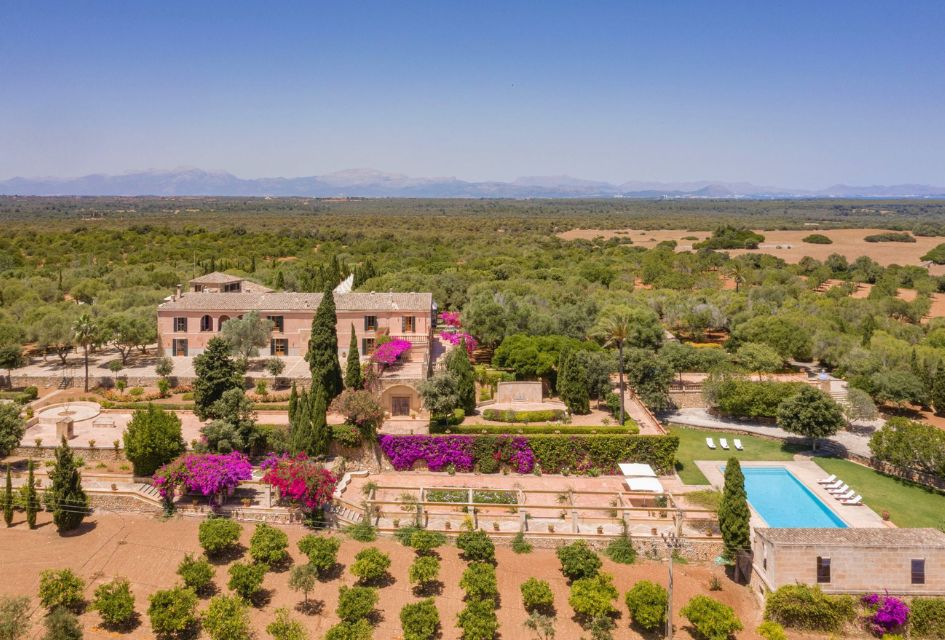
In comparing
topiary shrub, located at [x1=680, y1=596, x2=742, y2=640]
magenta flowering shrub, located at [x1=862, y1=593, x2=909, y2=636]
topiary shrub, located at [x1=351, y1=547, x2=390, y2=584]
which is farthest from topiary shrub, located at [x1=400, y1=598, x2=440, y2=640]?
magenta flowering shrub, located at [x1=862, y1=593, x2=909, y2=636]

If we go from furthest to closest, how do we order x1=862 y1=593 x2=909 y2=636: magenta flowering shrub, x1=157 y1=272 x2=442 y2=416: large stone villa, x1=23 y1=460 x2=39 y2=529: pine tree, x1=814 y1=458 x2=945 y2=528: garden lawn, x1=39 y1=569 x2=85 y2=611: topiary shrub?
x1=157 y1=272 x2=442 y2=416: large stone villa < x1=814 y1=458 x2=945 y2=528: garden lawn < x1=23 y1=460 x2=39 y2=529: pine tree < x1=862 y1=593 x2=909 y2=636: magenta flowering shrub < x1=39 y1=569 x2=85 y2=611: topiary shrub

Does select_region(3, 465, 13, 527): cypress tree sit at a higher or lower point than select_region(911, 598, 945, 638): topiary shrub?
higher

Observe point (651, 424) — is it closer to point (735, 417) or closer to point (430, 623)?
point (735, 417)

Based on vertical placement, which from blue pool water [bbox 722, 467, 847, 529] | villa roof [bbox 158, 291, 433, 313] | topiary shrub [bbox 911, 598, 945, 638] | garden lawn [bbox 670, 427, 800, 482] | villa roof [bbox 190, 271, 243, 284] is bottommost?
topiary shrub [bbox 911, 598, 945, 638]

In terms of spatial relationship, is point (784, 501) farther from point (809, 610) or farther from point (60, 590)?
point (60, 590)

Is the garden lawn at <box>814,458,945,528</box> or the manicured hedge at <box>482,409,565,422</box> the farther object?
the manicured hedge at <box>482,409,565,422</box>

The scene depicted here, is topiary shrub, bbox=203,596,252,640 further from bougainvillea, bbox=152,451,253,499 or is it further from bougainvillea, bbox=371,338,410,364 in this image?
bougainvillea, bbox=371,338,410,364

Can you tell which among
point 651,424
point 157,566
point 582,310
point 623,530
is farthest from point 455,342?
point 157,566

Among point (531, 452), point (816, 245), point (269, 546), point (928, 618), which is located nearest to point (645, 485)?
point (531, 452)
